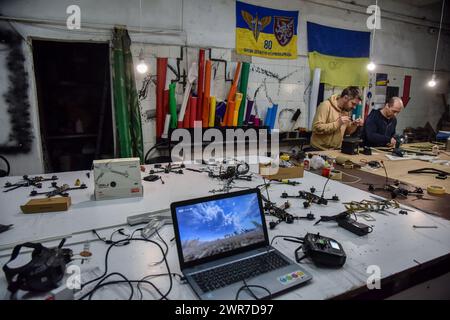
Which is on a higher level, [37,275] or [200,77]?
[200,77]

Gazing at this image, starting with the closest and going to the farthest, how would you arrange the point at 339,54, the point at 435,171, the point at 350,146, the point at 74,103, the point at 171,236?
the point at 171,236 → the point at 435,171 → the point at 350,146 → the point at 74,103 → the point at 339,54

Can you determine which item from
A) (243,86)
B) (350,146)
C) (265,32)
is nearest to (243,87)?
(243,86)

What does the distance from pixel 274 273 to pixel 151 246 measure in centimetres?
54

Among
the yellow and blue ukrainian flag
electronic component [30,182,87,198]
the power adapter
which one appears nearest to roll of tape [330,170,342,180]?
the power adapter

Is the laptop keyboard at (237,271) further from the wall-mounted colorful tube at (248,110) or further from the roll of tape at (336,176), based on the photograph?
the wall-mounted colorful tube at (248,110)

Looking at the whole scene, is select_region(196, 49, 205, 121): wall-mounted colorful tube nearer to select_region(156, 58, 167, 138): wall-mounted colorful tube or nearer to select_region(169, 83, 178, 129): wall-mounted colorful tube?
select_region(169, 83, 178, 129): wall-mounted colorful tube

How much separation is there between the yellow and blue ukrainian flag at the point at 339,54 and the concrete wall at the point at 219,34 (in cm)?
12

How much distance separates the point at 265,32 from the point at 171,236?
11.9ft

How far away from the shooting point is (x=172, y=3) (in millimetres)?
3523

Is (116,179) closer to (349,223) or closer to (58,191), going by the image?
(58,191)

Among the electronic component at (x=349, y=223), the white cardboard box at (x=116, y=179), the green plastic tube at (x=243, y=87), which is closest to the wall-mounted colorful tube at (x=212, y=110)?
the green plastic tube at (x=243, y=87)

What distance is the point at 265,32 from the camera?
4.10 m
